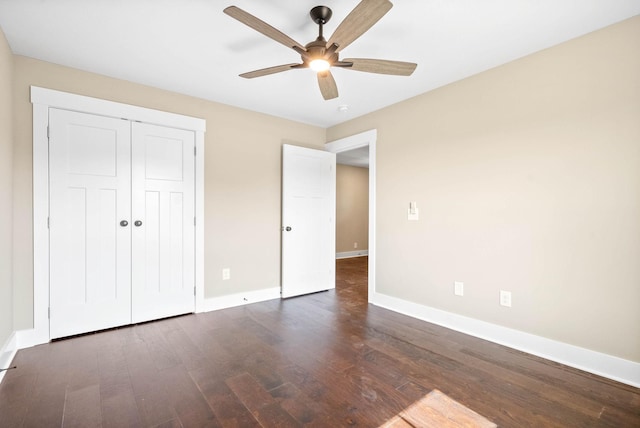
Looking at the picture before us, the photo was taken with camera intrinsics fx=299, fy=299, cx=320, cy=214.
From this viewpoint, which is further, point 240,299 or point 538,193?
point 240,299

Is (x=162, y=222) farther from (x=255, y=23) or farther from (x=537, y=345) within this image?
(x=537, y=345)

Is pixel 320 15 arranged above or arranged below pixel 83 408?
above

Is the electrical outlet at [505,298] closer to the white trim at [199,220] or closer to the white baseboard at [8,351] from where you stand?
the white trim at [199,220]

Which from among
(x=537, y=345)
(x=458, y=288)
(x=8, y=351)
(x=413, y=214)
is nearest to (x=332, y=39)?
(x=413, y=214)

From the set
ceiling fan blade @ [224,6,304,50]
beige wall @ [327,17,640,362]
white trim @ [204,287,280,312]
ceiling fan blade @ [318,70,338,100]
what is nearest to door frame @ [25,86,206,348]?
white trim @ [204,287,280,312]

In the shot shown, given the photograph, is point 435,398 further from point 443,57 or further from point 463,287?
point 443,57

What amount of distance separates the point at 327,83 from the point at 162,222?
2191mm

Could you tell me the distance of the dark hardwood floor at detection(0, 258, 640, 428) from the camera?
1.67 m

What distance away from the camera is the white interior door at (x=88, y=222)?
261cm

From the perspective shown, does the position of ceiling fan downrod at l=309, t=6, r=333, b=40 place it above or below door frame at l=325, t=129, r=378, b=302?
above

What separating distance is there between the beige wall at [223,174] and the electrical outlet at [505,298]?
2.56 m

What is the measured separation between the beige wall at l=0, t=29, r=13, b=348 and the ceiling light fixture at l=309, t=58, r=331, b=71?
2200mm

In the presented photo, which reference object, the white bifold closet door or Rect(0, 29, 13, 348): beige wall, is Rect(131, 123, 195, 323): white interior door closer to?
the white bifold closet door

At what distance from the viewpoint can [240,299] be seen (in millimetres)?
3639
